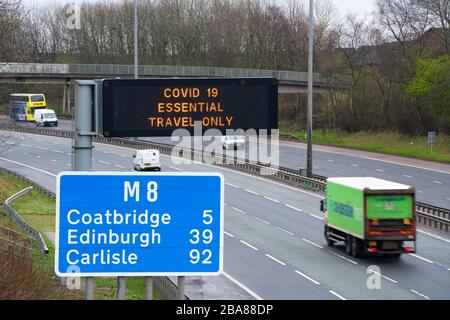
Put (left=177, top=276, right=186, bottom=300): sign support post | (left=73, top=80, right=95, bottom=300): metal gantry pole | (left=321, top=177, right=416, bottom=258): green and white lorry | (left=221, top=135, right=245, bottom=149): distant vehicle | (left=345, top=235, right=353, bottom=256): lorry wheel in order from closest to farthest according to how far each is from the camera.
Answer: (left=177, top=276, right=186, bottom=300): sign support post
(left=73, top=80, right=95, bottom=300): metal gantry pole
(left=321, top=177, right=416, bottom=258): green and white lorry
(left=345, top=235, right=353, bottom=256): lorry wheel
(left=221, top=135, right=245, bottom=149): distant vehicle

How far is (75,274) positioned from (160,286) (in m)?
14.6

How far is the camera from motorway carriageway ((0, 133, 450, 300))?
2409 cm

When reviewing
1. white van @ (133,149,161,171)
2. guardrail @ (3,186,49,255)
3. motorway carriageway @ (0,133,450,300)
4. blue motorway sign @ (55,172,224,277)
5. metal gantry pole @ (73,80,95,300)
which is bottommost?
motorway carriageway @ (0,133,450,300)

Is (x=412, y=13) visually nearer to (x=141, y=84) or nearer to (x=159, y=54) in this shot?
(x=159, y=54)

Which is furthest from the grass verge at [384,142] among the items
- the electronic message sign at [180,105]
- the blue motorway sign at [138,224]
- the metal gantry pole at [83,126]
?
the blue motorway sign at [138,224]

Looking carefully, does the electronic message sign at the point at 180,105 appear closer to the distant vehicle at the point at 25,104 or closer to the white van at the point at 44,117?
the distant vehicle at the point at 25,104

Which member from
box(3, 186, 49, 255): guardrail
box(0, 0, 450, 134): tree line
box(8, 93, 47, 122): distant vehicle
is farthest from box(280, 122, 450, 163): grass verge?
box(3, 186, 49, 255): guardrail

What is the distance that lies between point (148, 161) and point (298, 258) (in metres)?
23.5

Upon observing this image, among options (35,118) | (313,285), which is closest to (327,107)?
(35,118)

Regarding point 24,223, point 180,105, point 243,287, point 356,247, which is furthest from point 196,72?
point 180,105

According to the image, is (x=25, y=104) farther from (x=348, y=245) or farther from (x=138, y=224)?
(x=138, y=224)

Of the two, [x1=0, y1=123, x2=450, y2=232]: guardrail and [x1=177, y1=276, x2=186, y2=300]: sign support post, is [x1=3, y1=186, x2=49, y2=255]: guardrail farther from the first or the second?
[x1=177, y1=276, x2=186, y2=300]: sign support post

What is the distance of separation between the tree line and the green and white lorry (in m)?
38.6

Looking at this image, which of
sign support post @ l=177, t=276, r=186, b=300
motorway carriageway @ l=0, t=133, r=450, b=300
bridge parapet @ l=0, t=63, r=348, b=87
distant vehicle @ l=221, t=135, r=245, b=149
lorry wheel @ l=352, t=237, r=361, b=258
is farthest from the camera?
bridge parapet @ l=0, t=63, r=348, b=87
